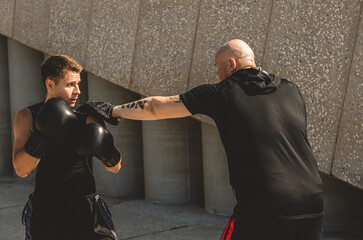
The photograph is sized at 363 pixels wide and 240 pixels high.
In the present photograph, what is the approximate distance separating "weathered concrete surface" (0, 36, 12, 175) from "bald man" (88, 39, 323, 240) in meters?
8.10

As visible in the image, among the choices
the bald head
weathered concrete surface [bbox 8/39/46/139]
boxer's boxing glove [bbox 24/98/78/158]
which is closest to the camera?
the bald head

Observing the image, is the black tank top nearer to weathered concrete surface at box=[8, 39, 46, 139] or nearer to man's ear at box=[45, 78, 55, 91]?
man's ear at box=[45, 78, 55, 91]

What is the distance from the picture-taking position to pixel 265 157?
8.98ft

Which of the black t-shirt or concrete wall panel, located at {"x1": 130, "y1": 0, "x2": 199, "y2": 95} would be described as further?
concrete wall panel, located at {"x1": 130, "y1": 0, "x2": 199, "y2": 95}

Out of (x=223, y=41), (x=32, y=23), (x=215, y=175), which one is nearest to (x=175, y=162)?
(x=215, y=175)

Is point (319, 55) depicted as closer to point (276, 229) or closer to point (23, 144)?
point (276, 229)

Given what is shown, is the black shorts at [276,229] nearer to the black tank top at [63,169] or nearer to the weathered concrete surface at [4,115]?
the black tank top at [63,169]

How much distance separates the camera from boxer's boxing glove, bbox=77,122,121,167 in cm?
313

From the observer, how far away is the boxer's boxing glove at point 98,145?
123 inches

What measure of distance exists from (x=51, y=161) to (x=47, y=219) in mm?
364

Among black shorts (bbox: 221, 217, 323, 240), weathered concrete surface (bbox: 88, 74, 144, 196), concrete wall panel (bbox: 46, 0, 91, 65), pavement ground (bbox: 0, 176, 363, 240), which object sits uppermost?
concrete wall panel (bbox: 46, 0, 91, 65)

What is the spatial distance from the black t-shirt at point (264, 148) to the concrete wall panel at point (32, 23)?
6151 mm

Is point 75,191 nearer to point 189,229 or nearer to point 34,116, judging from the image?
point 34,116

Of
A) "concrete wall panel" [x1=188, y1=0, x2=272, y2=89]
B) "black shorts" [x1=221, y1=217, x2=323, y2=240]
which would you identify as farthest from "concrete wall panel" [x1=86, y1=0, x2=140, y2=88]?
"black shorts" [x1=221, y1=217, x2=323, y2=240]
